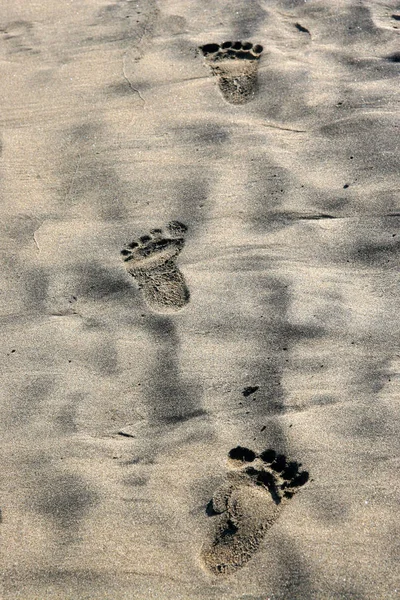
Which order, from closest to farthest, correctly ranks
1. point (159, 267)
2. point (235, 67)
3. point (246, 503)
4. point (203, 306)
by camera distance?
point (246, 503) → point (203, 306) → point (159, 267) → point (235, 67)

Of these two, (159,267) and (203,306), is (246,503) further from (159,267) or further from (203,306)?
(159,267)

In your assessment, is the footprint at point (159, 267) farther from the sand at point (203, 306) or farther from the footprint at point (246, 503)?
the footprint at point (246, 503)

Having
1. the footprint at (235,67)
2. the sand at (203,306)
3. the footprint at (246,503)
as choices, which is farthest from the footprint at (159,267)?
the footprint at (235,67)

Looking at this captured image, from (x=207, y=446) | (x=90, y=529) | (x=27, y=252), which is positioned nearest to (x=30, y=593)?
(x=90, y=529)

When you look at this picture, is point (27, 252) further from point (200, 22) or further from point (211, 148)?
point (200, 22)

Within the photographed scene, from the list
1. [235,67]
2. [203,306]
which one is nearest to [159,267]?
[203,306]

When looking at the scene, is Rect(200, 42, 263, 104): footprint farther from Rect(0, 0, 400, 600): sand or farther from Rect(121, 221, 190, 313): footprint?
Rect(121, 221, 190, 313): footprint

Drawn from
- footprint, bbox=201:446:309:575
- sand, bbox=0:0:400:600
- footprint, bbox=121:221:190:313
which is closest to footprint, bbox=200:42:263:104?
sand, bbox=0:0:400:600
